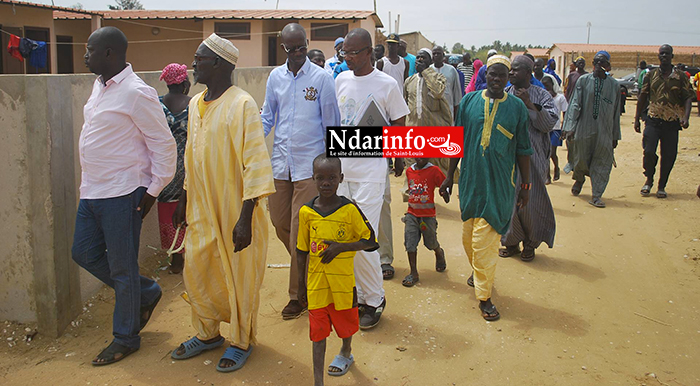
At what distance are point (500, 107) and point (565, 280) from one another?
6.48 ft

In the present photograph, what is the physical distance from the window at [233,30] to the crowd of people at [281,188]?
18.9 m

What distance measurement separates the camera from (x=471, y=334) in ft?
14.0

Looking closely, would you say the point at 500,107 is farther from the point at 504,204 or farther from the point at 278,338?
the point at 278,338

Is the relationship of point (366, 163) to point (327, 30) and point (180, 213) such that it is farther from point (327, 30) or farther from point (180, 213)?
point (327, 30)

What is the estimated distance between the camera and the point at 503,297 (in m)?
5.00

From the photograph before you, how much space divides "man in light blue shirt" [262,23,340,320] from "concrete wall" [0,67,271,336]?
4.74ft

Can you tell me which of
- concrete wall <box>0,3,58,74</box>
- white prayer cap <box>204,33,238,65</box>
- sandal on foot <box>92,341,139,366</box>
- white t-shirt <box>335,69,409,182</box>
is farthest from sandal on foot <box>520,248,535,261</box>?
concrete wall <box>0,3,58,74</box>

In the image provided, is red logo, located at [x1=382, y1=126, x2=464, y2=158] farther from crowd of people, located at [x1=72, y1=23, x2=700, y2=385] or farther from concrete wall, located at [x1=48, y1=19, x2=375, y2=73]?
concrete wall, located at [x1=48, y1=19, x2=375, y2=73]

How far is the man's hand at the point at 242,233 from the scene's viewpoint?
3477 millimetres

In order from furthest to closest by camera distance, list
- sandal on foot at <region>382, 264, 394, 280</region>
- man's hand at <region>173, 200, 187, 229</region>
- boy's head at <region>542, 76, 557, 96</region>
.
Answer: boy's head at <region>542, 76, 557, 96</region>
sandal on foot at <region>382, 264, 394, 280</region>
man's hand at <region>173, 200, 187, 229</region>

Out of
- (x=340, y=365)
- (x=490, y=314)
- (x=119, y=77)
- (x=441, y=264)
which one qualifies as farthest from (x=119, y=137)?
(x=441, y=264)

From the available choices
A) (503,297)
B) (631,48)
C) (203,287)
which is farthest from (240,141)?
(631,48)

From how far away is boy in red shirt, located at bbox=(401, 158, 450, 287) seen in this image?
17.2 feet

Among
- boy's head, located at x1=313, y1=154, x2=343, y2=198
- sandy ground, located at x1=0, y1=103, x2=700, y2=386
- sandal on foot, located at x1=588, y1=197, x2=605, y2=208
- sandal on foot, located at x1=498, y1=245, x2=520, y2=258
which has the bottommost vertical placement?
sandy ground, located at x1=0, y1=103, x2=700, y2=386
